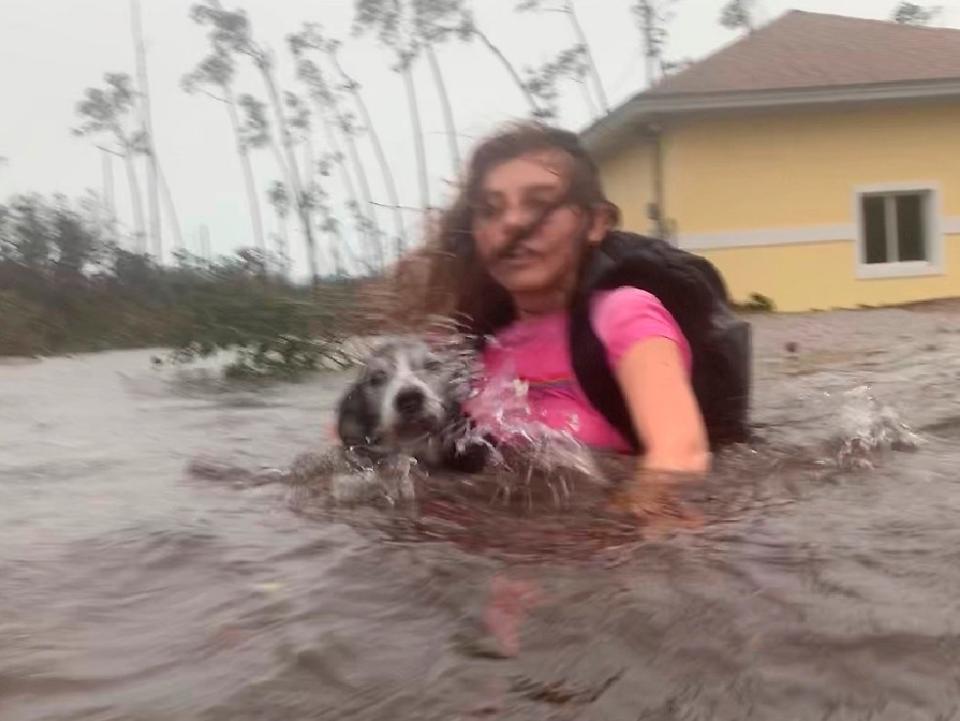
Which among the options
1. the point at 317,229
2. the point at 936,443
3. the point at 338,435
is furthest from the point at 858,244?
the point at 338,435

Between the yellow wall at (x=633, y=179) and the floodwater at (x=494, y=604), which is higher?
the yellow wall at (x=633, y=179)

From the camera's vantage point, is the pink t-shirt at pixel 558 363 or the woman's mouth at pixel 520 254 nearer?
the pink t-shirt at pixel 558 363

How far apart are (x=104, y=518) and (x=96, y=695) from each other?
4.41 ft

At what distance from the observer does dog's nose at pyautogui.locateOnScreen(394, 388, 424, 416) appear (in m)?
2.83

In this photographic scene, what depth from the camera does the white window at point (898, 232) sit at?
1379 cm

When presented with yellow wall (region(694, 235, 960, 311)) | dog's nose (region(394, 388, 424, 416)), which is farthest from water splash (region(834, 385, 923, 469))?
yellow wall (region(694, 235, 960, 311))

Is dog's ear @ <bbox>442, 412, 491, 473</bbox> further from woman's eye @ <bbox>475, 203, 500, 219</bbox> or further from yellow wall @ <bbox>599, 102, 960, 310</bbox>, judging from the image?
yellow wall @ <bbox>599, 102, 960, 310</bbox>

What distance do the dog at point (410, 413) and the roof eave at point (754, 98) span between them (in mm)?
10097

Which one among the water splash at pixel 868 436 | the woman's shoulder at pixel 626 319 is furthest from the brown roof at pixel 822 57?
the woman's shoulder at pixel 626 319

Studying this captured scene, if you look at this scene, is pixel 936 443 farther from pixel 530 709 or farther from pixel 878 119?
pixel 878 119

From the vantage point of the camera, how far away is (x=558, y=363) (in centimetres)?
299

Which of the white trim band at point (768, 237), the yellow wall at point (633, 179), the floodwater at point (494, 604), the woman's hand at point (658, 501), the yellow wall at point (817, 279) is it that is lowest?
the floodwater at point (494, 604)

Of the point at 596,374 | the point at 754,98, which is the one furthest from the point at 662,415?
the point at 754,98

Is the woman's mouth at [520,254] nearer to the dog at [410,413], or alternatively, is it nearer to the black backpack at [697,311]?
the black backpack at [697,311]
